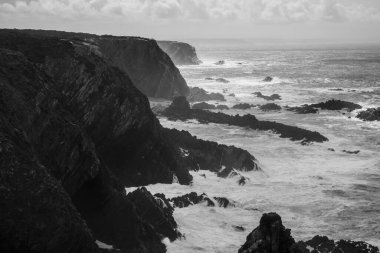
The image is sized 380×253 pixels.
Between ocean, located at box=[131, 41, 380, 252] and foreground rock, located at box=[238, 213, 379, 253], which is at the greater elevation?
foreground rock, located at box=[238, 213, 379, 253]

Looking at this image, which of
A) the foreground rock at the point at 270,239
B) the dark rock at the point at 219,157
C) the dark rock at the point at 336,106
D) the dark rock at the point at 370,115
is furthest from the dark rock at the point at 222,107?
the foreground rock at the point at 270,239

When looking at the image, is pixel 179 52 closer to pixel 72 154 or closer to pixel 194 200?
pixel 194 200

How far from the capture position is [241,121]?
197ft

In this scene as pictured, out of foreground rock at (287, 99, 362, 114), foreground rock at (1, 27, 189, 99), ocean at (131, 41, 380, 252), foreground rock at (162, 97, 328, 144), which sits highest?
foreground rock at (1, 27, 189, 99)

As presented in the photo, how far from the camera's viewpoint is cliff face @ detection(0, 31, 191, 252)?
18188 millimetres

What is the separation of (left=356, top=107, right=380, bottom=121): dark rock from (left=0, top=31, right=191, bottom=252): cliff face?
3622cm

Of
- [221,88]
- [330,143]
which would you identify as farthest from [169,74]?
[330,143]

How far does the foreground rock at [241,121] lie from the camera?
52.4m

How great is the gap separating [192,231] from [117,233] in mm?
5047

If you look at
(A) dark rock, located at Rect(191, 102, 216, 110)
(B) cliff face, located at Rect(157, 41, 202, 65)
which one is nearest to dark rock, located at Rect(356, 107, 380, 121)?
(A) dark rock, located at Rect(191, 102, 216, 110)

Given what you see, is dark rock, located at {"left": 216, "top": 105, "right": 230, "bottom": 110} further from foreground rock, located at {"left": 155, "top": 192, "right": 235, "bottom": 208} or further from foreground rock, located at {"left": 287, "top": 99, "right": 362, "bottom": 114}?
foreground rock, located at {"left": 155, "top": 192, "right": 235, "bottom": 208}

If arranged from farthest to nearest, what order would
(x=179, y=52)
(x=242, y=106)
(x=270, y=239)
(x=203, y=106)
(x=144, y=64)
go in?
(x=179, y=52) → (x=242, y=106) → (x=203, y=106) → (x=144, y=64) → (x=270, y=239)

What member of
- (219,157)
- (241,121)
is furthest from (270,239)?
(241,121)

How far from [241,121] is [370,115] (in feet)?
62.9
